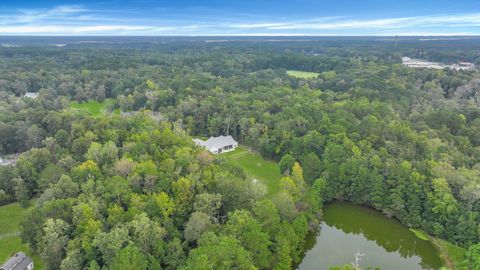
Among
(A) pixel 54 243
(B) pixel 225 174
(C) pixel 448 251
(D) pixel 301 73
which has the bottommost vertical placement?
(C) pixel 448 251

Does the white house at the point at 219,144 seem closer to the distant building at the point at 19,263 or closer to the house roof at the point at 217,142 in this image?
the house roof at the point at 217,142

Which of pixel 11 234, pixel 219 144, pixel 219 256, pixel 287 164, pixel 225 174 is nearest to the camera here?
pixel 219 256

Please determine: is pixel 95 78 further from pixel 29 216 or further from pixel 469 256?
pixel 469 256

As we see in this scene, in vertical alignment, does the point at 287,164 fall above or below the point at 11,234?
above

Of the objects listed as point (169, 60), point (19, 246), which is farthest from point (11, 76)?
point (19, 246)

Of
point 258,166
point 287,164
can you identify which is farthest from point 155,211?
point 258,166

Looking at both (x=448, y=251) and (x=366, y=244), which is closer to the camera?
(x=448, y=251)

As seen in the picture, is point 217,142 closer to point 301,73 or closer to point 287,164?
point 287,164
